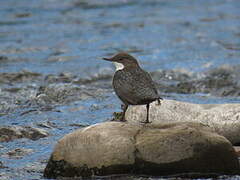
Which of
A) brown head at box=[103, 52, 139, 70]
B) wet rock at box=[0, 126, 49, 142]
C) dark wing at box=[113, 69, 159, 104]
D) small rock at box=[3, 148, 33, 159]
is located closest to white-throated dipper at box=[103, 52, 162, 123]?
dark wing at box=[113, 69, 159, 104]

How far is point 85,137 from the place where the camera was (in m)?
5.93

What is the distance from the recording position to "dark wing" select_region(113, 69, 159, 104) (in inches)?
243

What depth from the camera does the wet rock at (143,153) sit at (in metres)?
5.82

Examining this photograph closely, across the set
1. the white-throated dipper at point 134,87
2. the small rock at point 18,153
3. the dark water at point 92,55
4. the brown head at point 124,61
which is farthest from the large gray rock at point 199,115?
the small rock at point 18,153

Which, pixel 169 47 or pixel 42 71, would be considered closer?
pixel 42 71

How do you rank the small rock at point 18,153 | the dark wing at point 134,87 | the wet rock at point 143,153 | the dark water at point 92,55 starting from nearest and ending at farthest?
the wet rock at point 143,153 < the dark wing at point 134,87 < the small rock at point 18,153 < the dark water at point 92,55

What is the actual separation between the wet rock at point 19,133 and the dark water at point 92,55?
0.14m

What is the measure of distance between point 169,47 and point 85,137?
26.7 feet

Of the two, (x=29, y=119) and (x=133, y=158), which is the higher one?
(x=133, y=158)

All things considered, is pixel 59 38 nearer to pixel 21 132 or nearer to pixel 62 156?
pixel 21 132

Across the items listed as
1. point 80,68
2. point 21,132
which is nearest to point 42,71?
point 80,68

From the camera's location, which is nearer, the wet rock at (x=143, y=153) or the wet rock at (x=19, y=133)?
the wet rock at (x=143, y=153)

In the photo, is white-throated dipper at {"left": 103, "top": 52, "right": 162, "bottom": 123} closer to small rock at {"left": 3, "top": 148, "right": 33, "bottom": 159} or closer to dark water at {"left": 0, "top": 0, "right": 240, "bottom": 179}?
dark water at {"left": 0, "top": 0, "right": 240, "bottom": 179}

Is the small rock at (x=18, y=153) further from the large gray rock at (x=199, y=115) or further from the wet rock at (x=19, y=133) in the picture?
the large gray rock at (x=199, y=115)
